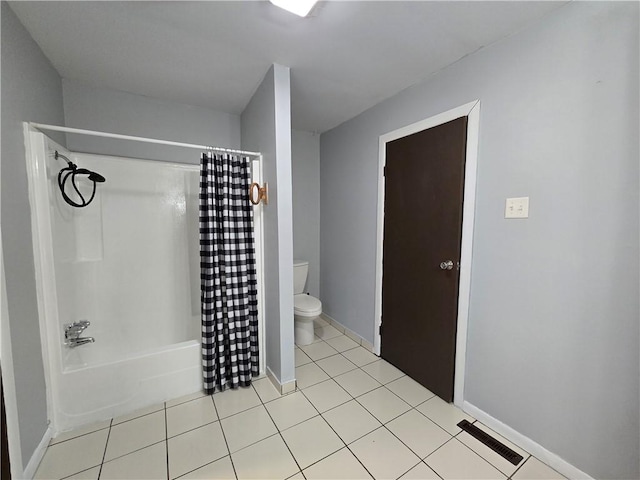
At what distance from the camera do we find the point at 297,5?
1.19m

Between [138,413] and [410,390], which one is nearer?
[138,413]

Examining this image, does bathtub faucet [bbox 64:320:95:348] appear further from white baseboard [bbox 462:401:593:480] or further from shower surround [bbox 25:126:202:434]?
white baseboard [bbox 462:401:593:480]

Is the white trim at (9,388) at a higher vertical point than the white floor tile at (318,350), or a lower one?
higher

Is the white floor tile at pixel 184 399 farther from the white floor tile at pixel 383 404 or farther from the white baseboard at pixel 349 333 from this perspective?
the white baseboard at pixel 349 333

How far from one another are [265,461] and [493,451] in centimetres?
120

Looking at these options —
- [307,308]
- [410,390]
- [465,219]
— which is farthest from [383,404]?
[465,219]

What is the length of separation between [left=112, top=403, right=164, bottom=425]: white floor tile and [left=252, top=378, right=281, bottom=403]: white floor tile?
2.00 feet

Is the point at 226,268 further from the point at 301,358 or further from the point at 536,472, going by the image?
the point at 536,472

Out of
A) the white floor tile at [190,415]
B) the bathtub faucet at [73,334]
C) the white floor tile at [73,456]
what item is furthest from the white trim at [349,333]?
the bathtub faucet at [73,334]

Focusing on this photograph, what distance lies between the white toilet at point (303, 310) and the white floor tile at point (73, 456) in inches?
56.4

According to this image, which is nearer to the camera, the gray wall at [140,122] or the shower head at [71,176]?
the shower head at [71,176]

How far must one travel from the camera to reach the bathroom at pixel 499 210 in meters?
1.12

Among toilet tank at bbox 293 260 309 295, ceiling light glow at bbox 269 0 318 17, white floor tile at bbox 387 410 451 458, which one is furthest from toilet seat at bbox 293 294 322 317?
ceiling light glow at bbox 269 0 318 17

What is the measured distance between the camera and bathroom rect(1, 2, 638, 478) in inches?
44.2
